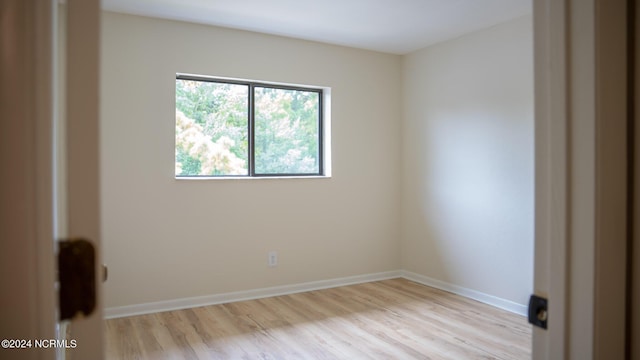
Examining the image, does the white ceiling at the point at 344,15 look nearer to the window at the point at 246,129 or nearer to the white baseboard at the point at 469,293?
the window at the point at 246,129

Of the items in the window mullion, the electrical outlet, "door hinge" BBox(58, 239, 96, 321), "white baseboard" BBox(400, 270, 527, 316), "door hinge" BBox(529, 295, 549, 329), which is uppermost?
the window mullion

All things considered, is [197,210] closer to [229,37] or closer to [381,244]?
[229,37]

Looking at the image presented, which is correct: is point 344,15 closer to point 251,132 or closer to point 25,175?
point 251,132

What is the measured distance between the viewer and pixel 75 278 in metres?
0.54

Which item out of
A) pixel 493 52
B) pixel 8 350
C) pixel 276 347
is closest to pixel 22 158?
pixel 8 350

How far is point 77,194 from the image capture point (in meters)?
0.53

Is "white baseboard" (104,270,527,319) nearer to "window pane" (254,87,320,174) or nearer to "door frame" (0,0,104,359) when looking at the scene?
"window pane" (254,87,320,174)

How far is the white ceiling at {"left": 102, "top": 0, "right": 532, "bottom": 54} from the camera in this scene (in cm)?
310

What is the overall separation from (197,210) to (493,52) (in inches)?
116

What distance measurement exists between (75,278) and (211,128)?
132 inches

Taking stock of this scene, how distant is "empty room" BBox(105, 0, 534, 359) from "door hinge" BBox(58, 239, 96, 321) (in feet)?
7.51

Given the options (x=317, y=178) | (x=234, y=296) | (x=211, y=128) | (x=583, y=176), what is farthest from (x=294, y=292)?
(x=583, y=176)

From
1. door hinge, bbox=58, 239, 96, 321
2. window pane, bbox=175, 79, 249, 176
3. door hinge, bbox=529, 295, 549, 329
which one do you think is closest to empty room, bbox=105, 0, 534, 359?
window pane, bbox=175, 79, 249, 176

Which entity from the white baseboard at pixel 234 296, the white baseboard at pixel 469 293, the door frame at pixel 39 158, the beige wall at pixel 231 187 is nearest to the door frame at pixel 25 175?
the door frame at pixel 39 158
